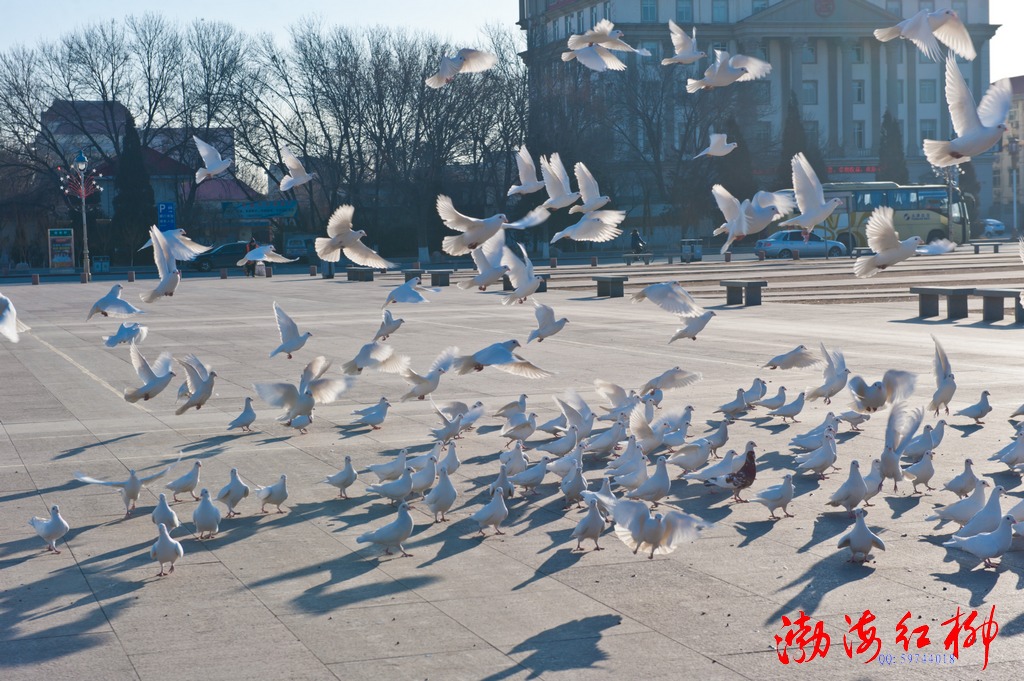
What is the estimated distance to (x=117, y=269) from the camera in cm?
6319

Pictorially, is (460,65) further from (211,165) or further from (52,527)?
(52,527)

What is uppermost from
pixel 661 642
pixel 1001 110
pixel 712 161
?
pixel 712 161

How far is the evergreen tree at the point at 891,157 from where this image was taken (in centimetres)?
8400

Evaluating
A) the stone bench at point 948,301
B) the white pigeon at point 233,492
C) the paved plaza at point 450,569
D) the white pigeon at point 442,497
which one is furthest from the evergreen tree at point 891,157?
the white pigeon at point 233,492

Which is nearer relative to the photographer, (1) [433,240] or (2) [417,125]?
(2) [417,125]

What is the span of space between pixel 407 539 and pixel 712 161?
2622 inches

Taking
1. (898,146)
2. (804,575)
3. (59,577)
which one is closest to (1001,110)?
(804,575)

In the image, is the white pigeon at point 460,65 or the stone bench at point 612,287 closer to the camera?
the white pigeon at point 460,65

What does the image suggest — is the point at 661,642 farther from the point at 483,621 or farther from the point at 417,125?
the point at 417,125

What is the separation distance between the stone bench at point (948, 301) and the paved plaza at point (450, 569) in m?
7.86

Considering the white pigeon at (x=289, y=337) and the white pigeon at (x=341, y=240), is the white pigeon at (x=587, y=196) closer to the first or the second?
the white pigeon at (x=341, y=240)

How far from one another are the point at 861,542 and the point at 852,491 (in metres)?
1.05

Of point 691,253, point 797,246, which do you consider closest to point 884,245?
point 691,253

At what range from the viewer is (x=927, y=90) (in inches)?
3720
